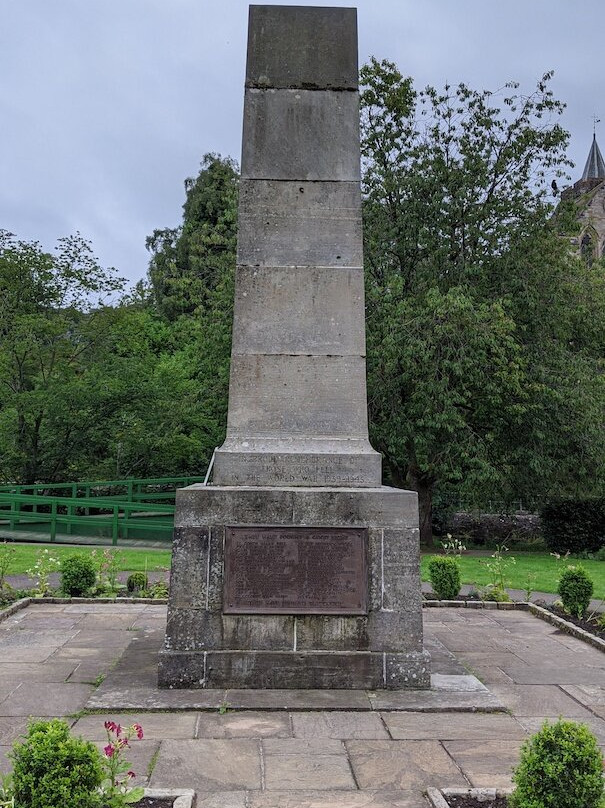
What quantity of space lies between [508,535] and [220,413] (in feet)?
34.4

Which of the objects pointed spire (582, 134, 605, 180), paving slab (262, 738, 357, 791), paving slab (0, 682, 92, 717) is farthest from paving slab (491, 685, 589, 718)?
pointed spire (582, 134, 605, 180)

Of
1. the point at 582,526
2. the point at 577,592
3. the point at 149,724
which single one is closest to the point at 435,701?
the point at 149,724

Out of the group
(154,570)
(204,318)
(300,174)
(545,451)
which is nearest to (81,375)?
(204,318)

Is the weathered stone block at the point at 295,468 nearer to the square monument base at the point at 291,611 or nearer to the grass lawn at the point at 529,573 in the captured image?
the square monument base at the point at 291,611

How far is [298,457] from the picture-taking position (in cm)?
583

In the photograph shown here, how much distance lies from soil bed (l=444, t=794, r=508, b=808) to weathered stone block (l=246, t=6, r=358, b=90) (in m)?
5.33

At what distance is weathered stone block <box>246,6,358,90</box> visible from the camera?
252 inches

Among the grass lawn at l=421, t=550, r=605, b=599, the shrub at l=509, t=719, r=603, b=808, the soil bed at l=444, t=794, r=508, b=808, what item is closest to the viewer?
the shrub at l=509, t=719, r=603, b=808

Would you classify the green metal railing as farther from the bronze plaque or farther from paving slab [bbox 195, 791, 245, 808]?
paving slab [bbox 195, 791, 245, 808]

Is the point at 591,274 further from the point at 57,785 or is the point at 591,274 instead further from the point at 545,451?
the point at 57,785

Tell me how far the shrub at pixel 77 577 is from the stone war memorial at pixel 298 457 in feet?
14.3

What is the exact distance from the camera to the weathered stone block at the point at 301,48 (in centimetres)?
641

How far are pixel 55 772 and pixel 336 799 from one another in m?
1.37

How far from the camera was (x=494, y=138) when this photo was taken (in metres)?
17.4
